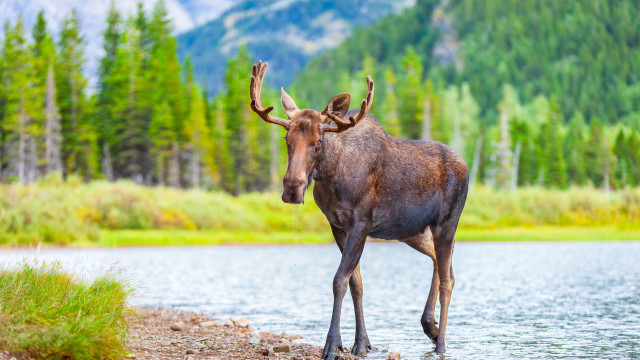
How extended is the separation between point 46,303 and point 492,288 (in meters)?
12.6

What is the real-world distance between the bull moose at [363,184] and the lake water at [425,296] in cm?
95

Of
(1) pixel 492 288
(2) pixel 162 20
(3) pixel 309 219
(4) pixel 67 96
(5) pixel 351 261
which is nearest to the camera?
(5) pixel 351 261

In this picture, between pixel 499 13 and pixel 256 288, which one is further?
pixel 499 13

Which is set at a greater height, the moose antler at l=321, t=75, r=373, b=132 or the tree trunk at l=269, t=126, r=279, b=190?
the tree trunk at l=269, t=126, r=279, b=190

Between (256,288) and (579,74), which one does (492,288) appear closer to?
(256,288)

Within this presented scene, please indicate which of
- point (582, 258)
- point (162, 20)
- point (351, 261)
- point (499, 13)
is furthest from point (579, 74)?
point (351, 261)

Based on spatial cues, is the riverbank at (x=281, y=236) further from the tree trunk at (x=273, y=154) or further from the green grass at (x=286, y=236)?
the tree trunk at (x=273, y=154)

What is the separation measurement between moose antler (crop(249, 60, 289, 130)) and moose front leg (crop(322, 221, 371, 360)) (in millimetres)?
1517

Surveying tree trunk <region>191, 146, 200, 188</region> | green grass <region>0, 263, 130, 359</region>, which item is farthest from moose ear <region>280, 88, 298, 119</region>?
tree trunk <region>191, 146, 200, 188</region>

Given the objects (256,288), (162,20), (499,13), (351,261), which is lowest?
(256,288)

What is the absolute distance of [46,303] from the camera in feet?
27.7

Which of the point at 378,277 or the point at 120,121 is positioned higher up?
the point at 120,121

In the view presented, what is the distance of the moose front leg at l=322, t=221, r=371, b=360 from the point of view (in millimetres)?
9047

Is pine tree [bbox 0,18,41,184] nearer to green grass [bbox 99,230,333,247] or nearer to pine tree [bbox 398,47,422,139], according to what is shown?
green grass [bbox 99,230,333,247]
